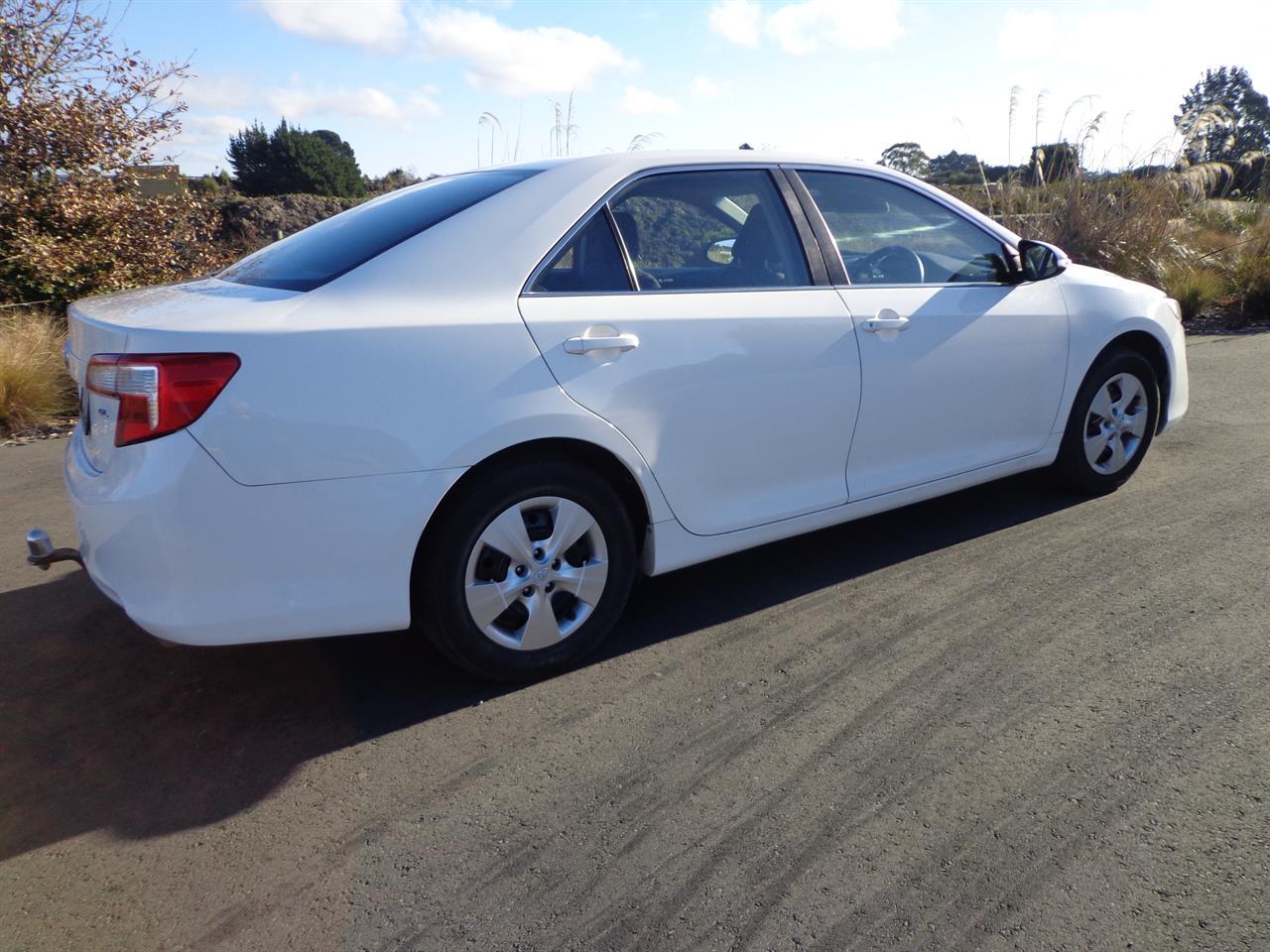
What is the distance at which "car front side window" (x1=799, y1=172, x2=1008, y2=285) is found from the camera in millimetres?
4129

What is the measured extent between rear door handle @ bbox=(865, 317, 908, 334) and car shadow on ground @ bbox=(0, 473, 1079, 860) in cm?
99

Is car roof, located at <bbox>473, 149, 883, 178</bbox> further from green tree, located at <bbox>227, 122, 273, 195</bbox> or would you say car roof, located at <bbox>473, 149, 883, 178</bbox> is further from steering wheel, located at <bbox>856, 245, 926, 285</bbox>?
green tree, located at <bbox>227, 122, 273, 195</bbox>

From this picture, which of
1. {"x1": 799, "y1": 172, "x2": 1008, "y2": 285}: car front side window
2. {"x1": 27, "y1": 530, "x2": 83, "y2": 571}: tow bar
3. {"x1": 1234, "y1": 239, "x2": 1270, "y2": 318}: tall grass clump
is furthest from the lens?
{"x1": 1234, "y1": 239, "x2": 1270, "y2": 318}: tall grass clump

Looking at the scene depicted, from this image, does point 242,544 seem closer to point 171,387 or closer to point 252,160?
point 171,387

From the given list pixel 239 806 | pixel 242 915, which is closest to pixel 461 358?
pixel 239 806

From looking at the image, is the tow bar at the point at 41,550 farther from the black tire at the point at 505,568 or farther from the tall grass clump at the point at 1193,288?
the tall grass clump at the point at 1193,288

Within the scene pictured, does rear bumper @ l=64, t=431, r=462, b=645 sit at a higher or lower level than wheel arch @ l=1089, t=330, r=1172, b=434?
lower

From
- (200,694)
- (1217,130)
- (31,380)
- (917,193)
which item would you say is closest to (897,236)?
(917,193)

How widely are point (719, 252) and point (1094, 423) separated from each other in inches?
87.8

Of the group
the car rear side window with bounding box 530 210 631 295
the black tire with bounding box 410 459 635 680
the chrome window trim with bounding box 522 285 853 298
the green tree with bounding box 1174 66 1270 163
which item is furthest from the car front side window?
the green tree with bounding box 1174 66 1270 163

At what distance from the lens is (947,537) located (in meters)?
4.68

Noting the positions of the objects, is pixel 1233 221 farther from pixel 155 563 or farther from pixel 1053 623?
pixel 155 563

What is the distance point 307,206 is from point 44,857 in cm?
1339

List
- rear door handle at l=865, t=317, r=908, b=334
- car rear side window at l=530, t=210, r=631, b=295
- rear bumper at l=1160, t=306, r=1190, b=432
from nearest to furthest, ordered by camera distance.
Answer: car rear side window at l=530, t=210, r=631, b=295 → rear door handle at l=865, t=317, r=908, b=334 → rear bumper at l=1160, t=306, r=1190, b=432
